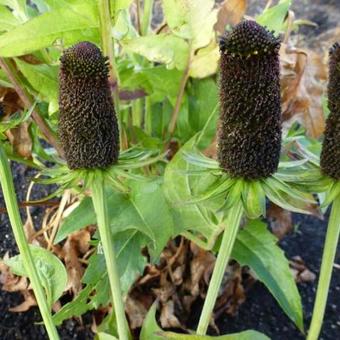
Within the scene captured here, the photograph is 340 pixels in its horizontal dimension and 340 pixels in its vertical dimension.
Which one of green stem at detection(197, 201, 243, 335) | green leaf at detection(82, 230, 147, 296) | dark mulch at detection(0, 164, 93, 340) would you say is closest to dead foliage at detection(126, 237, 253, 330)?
dark mulch at detection(0, 164, 93, 340)

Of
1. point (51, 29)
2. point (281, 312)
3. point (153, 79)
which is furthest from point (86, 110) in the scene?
point (281, 312)

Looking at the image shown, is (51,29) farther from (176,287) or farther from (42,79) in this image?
(176,287)

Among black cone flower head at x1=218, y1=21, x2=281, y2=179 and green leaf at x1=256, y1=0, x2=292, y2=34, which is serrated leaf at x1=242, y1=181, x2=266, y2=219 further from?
green leaf at x1=256, y1=0, x2=292, y2=34

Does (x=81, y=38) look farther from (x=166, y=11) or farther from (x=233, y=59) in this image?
(x=233, y=59)

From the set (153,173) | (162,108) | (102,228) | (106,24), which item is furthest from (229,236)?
(162,108)

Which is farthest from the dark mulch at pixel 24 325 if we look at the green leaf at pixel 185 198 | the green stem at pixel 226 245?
the green stem at pixel 226 245

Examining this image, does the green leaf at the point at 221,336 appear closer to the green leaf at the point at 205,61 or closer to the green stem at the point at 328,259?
the green stem at the point at 328,259
